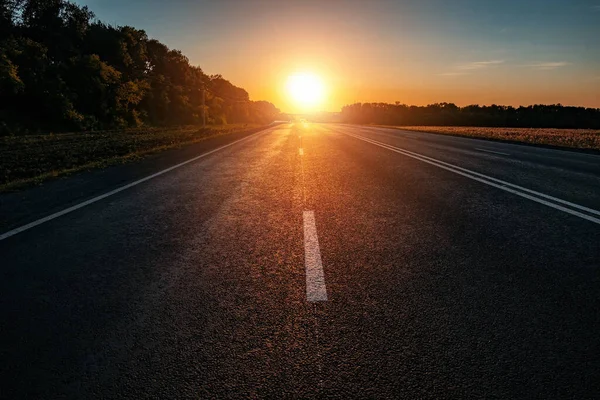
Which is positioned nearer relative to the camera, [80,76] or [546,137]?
[546,137]

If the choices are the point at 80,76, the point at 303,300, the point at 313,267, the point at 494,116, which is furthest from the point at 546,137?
the point at 494,116

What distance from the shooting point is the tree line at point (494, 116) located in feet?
289

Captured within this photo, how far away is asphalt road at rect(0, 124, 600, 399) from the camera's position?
1.99m


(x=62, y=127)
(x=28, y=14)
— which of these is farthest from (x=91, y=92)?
(x=28, y=14)

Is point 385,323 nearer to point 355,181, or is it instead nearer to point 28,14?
point 355,181

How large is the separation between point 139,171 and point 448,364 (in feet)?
31.6

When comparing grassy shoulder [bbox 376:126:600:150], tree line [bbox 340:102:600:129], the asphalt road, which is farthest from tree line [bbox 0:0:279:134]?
tree line [bbox 340:102:600:129]

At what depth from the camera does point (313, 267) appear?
3.46 metres

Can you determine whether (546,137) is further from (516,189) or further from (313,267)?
(313,267)

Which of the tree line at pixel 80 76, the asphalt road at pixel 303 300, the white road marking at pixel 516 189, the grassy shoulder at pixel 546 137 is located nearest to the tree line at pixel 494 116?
the grassy shoulder at pixel 546 137

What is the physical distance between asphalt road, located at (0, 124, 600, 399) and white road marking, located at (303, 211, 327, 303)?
2cm

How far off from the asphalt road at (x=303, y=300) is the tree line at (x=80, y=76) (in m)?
27.7

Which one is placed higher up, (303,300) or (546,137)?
(546,137)

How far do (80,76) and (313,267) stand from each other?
42729 mm
